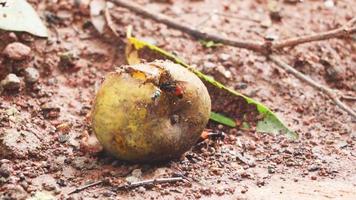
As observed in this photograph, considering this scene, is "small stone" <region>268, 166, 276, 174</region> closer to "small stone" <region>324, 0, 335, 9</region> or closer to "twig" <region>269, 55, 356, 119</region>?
"twig" <region>269, 55, 356, 119</region>

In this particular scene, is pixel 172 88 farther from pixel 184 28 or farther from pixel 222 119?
pixel 184 28

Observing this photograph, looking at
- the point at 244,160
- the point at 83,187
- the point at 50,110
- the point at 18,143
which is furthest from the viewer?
the point at 50,110

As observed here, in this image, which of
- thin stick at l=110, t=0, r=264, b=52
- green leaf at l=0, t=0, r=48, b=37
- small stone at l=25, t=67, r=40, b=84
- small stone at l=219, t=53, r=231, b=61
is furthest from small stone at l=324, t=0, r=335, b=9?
small stone at l=25, t=67, r=40, b=84

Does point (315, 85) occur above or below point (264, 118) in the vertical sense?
above

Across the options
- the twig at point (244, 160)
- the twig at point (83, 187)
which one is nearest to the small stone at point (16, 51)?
the twig at point (83, 187)

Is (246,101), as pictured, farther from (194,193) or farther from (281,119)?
(194,193)

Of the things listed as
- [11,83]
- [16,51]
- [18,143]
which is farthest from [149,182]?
[16,51]
